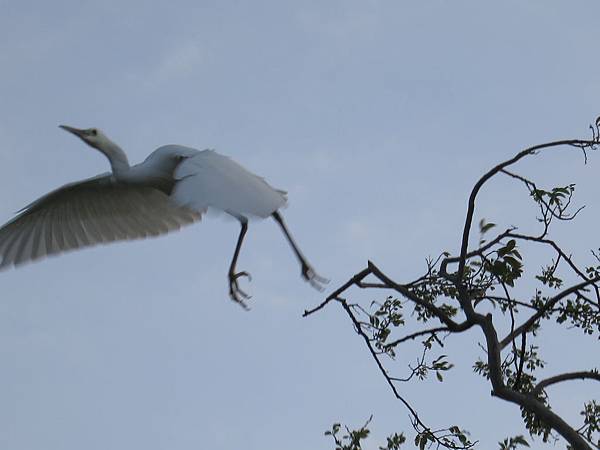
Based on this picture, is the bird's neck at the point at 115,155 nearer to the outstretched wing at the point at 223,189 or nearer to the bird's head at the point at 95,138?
the bird's head at the point at 95,138

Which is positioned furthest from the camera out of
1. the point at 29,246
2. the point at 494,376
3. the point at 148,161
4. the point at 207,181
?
the point at 29,246

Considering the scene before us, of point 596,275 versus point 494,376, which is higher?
point 596,275

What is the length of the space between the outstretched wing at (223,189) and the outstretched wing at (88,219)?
169 cm

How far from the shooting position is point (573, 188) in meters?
4.48

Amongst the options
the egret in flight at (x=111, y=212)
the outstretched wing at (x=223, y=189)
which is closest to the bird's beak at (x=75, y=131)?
the egret in flight at (x=111, y=212)

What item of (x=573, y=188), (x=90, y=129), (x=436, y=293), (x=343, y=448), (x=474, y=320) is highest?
(x=90, y=129)

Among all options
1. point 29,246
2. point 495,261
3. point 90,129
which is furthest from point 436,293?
point 29,246

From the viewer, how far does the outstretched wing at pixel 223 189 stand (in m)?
4.91

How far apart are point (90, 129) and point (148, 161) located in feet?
2.24

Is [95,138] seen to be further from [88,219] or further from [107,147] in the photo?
[88,219]

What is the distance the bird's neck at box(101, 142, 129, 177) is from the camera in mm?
6898

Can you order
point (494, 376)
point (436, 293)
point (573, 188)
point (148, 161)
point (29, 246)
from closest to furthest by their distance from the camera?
1. point (494, 376)
2. point (573, 188)
3. point (436, 293)
4. point (148, 161)
5. point (29, 246)

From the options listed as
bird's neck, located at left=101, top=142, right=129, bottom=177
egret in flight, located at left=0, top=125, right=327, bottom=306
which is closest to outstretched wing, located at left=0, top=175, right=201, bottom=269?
egret in flight, located at left=0, top=125, right=327, bottom=306

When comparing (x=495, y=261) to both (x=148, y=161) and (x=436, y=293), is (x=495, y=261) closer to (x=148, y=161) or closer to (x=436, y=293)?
(x=436, y=293)
